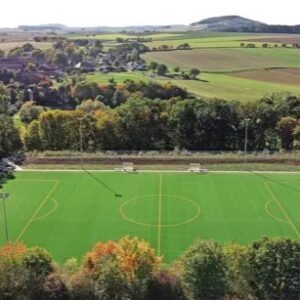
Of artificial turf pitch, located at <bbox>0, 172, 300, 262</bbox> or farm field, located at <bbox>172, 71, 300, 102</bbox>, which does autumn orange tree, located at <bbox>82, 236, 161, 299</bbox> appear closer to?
artificial turf pitch, located at <bbox>0, 172, 300, 262</bbox>

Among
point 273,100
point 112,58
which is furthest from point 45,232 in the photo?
point 112,58

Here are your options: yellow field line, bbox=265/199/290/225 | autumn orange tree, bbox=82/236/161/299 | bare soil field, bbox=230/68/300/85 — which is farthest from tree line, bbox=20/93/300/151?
bare soil field, bbox=230/68/300/85

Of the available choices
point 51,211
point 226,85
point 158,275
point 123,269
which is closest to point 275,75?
point 226,85

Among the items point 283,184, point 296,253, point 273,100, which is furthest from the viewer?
point 273,100

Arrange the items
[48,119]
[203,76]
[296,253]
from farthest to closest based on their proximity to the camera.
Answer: [203,76]
[48,119]
[296,253]

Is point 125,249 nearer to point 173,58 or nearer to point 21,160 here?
point 21,160
